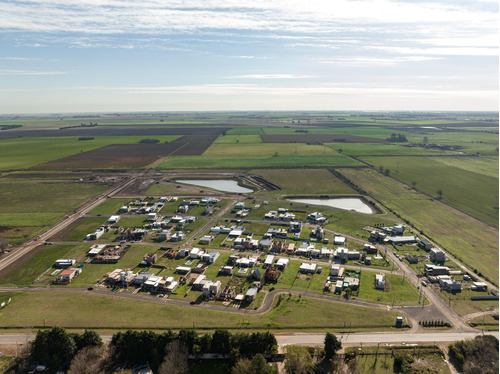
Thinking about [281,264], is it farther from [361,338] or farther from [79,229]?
[79,229]

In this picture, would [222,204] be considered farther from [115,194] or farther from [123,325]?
[123,325]

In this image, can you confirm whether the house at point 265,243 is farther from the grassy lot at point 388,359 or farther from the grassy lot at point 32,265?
the grassy lot at point 32,265

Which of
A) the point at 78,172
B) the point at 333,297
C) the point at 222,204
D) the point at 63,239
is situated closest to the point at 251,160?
the point at 222,204

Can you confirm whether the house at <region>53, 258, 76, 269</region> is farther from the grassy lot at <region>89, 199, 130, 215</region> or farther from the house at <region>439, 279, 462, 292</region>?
the house at <region>439, 279, 462, 292</region>

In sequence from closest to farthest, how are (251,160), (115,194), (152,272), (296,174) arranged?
(152,272)
(115,194)
(296,174)
(251,160)

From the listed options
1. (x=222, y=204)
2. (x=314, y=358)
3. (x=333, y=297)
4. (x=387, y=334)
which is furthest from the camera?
(x=222, y=204)

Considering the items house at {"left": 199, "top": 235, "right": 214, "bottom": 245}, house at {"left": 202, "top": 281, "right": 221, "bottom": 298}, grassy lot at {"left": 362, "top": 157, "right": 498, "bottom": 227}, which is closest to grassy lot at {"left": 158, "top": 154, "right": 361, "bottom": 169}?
grassy lot at {"left": 362, "top": 157, "right": 498, "bottom": 227}

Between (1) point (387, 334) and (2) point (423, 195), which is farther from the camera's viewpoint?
(2) point (423, 195)
